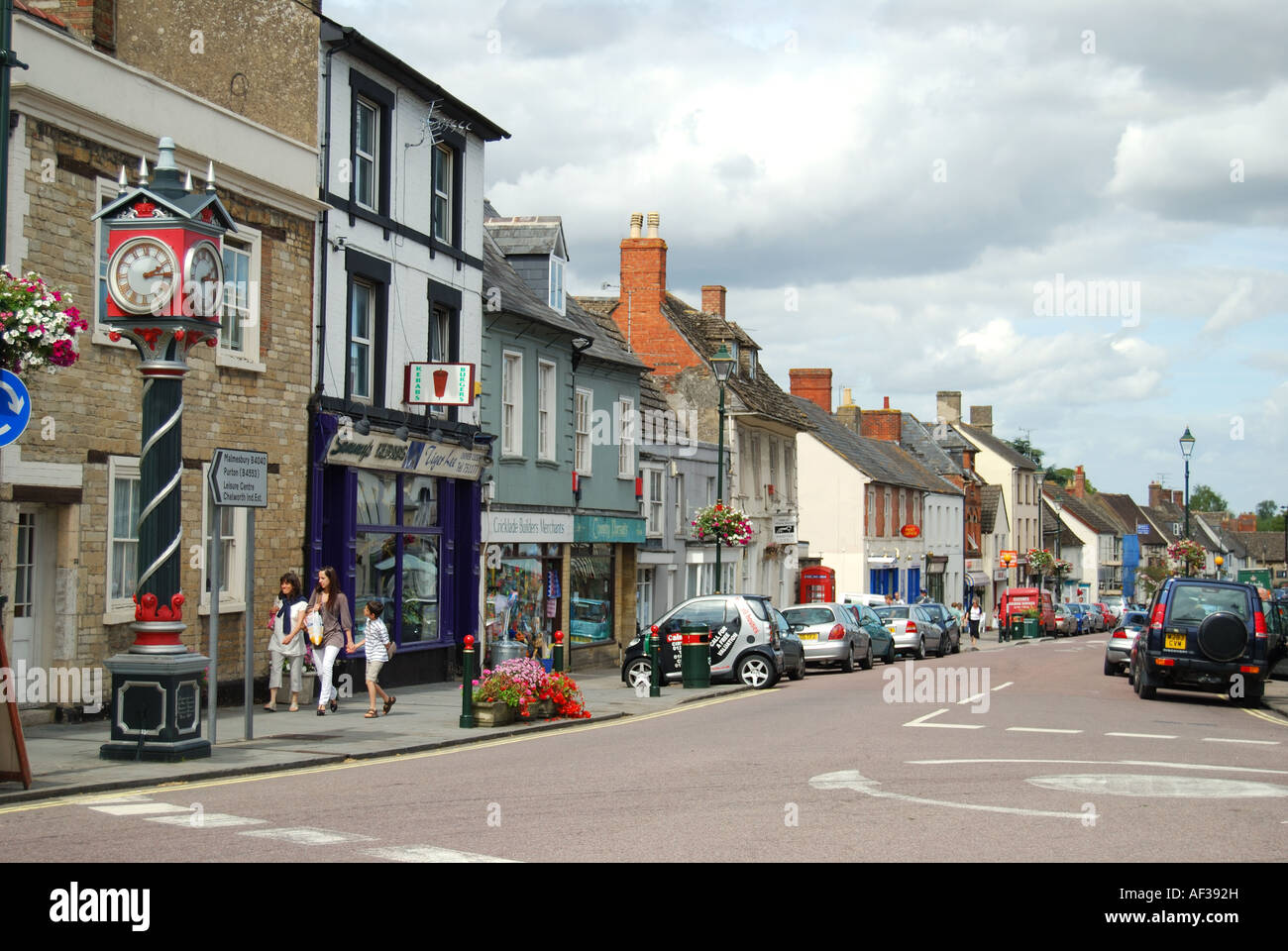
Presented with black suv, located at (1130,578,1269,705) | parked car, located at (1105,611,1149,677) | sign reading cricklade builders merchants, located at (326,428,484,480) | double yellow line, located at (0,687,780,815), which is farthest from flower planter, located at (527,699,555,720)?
parked car, located at (1105,611,1149,677)

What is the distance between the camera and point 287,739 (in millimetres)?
15148

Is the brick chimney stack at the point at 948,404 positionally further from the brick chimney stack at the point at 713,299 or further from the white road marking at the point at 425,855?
the white road marking at the point at 425,855

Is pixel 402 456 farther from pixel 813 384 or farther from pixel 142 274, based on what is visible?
pixel 813 384

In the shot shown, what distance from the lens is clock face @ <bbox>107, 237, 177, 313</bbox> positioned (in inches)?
501

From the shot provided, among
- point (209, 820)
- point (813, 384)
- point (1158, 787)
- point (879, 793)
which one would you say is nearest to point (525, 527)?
point (879, 793)

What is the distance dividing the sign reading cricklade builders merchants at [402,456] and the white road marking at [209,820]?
11.6 meters

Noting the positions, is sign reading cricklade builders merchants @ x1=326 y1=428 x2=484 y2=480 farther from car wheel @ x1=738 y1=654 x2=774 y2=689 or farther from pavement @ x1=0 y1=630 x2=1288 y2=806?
car wheel @ x1=738 y1=654 x2=774 y2=689

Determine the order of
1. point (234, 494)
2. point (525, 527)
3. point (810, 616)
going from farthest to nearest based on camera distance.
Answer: point (810, 616), point (525, 527), point (234, 494)

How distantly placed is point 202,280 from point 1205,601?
1648 centimetres

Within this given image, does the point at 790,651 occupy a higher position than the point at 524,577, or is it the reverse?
the point at 524,577

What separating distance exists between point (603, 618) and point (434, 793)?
74.6ft

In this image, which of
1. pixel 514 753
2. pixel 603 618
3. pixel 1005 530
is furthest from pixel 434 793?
pixel 1005 530

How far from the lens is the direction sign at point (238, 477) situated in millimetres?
13766
